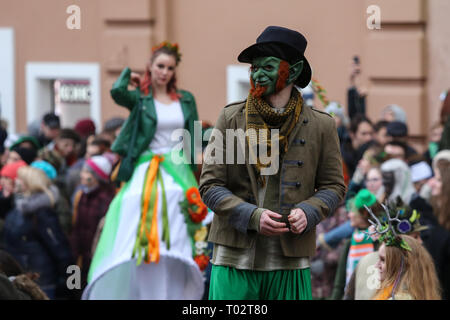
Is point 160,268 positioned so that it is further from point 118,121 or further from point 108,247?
point 118,121

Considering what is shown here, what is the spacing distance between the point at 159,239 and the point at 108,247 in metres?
0.36

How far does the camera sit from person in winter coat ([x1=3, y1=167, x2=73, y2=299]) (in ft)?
27.7

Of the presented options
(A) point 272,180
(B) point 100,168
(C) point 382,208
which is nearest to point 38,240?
(B) point 100,168

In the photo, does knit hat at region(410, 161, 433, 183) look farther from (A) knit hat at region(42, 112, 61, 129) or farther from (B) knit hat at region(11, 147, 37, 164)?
(A) knit hat at region(42, 112, 61, 129)

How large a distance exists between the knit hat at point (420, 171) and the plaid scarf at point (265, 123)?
3.91 meters

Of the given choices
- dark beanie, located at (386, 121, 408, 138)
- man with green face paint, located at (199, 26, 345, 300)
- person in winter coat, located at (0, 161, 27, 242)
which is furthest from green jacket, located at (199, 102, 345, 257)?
person in winter coat, located at (0, 161, 27, 242)

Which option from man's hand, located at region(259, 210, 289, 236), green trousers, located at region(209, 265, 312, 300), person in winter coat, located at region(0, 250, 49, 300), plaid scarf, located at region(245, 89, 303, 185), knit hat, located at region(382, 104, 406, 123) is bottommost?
person in winter coat, located at region(0, 250, 49, 300)

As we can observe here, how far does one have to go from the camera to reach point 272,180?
4.80m

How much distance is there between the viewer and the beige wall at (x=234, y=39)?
1091cm

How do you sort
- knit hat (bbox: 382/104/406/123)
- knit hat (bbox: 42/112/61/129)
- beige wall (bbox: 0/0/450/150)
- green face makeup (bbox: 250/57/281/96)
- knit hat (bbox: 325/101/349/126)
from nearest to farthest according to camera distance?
1. green face makeup (bbox: 250/57/281/96)
2. knit hat (bbox: 325/101/349/126)
3. knit hat (bbox: 382/104/406/123)
4. beige wall (bbox: 0/0/450/150)
5. knit hat (bbox: 42/112/61/129)

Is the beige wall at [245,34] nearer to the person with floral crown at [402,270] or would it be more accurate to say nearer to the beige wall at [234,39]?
the beige wall at [234,39]

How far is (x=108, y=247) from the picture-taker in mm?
7512

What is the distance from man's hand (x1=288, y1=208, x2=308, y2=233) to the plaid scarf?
224mm
